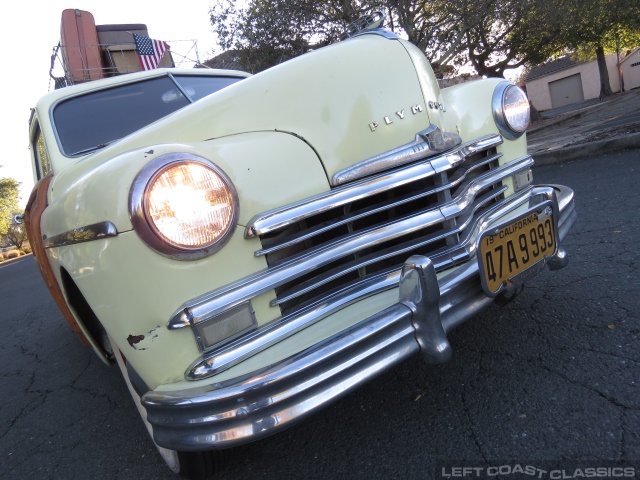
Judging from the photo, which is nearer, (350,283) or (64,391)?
(350,283)

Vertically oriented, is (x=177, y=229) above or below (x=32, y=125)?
below

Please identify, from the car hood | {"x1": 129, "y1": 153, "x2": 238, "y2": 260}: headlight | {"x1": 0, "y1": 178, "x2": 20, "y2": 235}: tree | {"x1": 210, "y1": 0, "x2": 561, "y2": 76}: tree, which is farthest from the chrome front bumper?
{"x1": 0, "y1": 178, "x2": 20, "y2": 235}: tree

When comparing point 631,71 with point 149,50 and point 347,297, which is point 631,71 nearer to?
point 149,50

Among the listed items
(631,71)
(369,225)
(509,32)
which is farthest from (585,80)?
(369,225)

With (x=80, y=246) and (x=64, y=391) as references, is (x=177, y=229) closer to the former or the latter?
(x=80, y=246)

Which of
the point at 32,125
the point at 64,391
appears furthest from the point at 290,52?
the point at 64,391

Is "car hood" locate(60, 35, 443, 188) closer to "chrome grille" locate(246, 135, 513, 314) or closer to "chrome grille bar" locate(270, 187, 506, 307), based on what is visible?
"chrome grille" locate(246, 135, 513, 314)

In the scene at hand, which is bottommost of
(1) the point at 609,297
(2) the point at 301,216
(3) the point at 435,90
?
(1) the point at 609,297

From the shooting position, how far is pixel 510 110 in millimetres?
2188

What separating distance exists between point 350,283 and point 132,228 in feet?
2.50

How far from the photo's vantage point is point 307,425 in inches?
73.6

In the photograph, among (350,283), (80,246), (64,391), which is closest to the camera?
(80,246)

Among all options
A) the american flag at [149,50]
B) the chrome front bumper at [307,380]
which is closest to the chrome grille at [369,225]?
the chrome front bumper at [307,380]

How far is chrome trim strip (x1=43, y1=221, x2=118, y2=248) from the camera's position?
1.26 meters
